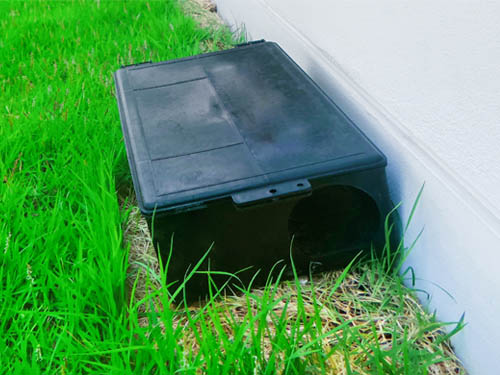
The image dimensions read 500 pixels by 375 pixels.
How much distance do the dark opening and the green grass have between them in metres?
0.10

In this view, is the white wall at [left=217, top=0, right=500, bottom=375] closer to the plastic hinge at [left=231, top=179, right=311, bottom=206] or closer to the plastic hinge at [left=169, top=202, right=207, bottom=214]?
the plastic hinge at [left=231, top=179, right=311, bottom=206]

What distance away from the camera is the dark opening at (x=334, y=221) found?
4.34 feet

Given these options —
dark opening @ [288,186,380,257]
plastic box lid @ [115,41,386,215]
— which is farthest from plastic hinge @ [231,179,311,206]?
dark opening @ [288,186,380,257]

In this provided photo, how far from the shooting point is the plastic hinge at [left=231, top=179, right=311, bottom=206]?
3.67 ft

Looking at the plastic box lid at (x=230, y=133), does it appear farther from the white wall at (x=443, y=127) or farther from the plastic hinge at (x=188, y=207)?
the white wall at (x=443, y=127)

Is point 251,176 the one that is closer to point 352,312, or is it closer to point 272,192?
point 272,192

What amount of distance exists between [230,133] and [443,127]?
554 millimetres

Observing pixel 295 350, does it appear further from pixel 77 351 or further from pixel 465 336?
pixel 77 351

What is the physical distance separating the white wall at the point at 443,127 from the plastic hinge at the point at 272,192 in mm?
281

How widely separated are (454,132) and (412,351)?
475mm

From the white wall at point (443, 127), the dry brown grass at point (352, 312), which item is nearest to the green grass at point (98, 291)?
the dry brown grass at point (352, 312)

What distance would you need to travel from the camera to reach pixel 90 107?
208 centimetres

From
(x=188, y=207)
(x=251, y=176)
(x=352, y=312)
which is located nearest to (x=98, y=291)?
(x=188, y=207)

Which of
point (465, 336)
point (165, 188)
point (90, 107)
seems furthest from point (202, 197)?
point (90, 107)
